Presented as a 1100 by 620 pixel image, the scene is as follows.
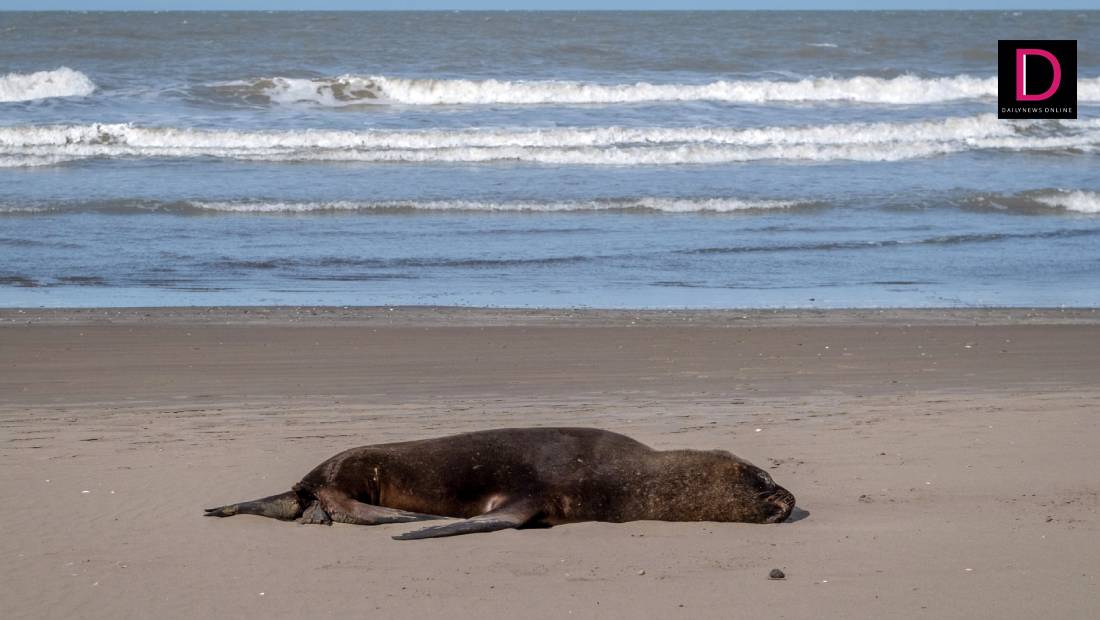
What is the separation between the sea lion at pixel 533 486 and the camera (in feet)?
16.4

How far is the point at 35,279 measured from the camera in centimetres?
1236

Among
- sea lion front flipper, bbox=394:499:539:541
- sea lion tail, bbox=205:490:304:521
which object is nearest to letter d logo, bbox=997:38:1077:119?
sea lion front flipper, bbox=394:499:539:541

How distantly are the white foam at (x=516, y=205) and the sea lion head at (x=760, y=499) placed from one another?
12.2 metres

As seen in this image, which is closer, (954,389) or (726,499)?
(726,499)

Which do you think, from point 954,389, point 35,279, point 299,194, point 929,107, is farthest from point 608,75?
point 954,389

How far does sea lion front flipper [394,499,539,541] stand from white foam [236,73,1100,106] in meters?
27.4

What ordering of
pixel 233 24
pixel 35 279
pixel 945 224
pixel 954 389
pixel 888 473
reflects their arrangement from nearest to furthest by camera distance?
pixel 888 473 → pixel 954 389 → pixel 35 279 → pixel 945 224 → pixel 233 24

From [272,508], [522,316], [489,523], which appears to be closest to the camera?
[489,523]

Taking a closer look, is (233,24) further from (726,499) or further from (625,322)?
(726,499)

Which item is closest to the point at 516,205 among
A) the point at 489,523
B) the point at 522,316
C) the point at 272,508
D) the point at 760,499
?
the point at 522,316

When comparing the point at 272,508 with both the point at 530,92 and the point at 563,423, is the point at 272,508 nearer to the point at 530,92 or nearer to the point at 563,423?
the point at 563,423

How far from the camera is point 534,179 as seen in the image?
19.8m

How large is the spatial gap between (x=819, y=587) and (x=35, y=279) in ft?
33.0

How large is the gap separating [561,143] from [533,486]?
1952cm
